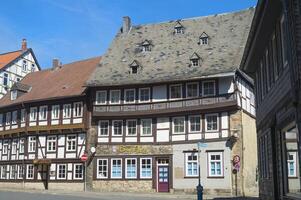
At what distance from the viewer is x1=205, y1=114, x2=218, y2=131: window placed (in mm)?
37188

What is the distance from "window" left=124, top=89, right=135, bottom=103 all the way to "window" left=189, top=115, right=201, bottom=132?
17.8ft

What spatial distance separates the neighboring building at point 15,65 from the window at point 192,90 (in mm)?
29740

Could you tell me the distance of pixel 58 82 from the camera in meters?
49.1

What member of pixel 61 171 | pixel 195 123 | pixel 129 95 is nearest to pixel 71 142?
pixel 61 171

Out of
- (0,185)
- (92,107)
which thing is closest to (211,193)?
(92,107)

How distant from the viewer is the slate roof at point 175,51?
128 ft

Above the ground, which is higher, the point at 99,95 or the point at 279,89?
the point at 99,95

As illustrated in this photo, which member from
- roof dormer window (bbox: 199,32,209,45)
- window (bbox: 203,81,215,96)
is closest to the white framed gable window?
roof dormer window (bbox: 199,32,209,45)

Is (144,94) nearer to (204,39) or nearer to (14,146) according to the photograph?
(204,39)

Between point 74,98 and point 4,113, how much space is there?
11066 millimetres

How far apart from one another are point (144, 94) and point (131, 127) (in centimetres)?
297

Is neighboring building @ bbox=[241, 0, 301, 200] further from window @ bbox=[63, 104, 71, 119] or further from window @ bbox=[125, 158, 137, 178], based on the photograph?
window @ bbox=[63, 104, 71, 119]

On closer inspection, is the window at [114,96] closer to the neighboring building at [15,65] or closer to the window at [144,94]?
the window at [144,94]

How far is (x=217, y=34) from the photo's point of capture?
42.2 meters
